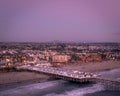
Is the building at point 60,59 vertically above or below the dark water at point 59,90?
above

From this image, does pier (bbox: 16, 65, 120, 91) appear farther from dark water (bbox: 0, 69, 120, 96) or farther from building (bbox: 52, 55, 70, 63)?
building (bbox: 52, 55, 70, 63)

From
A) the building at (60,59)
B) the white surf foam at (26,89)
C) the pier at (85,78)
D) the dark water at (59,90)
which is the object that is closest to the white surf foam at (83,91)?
the dark water at (59,90)

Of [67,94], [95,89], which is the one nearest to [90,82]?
[95,89]

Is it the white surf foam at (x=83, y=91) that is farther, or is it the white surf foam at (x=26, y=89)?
the white surf foam at (x=26, y=89)

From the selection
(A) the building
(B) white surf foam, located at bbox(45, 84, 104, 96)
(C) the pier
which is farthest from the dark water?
(A) the building

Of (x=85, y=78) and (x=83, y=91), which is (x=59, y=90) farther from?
(x=85, y=78)

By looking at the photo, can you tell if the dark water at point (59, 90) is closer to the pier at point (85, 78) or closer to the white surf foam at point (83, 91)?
the white surf foam at point (83, 91)

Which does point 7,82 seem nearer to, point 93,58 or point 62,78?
point 62,78

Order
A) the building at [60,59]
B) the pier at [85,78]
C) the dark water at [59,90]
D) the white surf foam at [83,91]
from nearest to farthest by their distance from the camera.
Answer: the white surf foam at [83,91], the dark water at [59,90], the pier at [85,78], the building at [60,59]

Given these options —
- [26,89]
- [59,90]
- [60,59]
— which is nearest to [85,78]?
[59,90]
